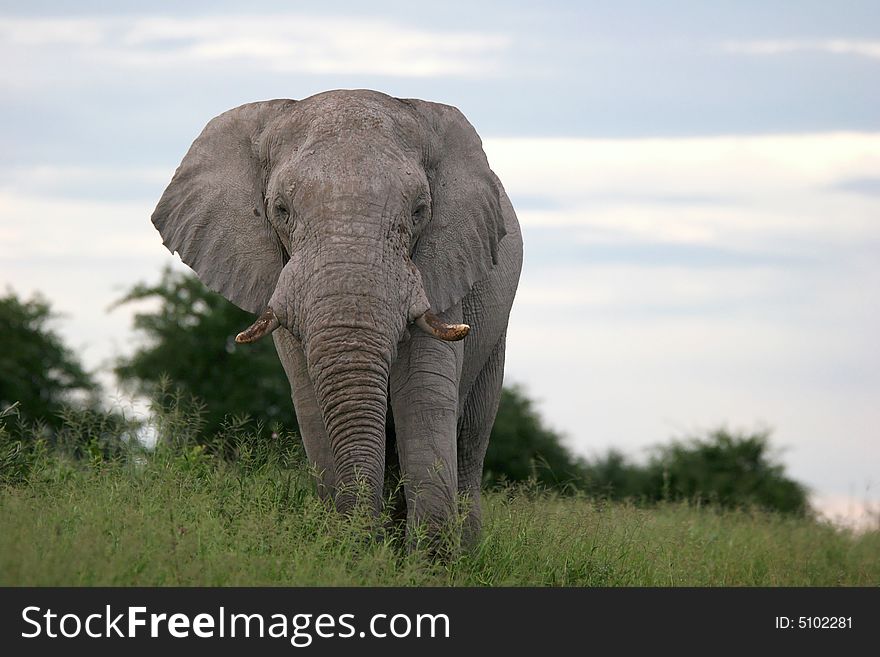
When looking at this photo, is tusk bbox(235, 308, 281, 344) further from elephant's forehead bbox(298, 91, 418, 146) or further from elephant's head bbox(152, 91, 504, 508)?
elephant's forehead bbox(298, 91, 418, 146)

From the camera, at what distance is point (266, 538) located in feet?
26.2

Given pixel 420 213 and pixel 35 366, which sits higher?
pixel 35 366

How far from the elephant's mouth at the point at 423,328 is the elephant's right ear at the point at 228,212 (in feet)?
2.14

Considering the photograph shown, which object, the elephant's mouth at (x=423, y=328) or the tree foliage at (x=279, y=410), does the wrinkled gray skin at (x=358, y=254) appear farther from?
the tree foliage at (x=279, y=410)

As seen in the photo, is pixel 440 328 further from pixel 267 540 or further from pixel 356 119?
pixel 267 540

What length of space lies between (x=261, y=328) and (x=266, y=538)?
1226 millimetres

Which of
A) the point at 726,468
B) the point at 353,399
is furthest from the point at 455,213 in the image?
the point at 726,468

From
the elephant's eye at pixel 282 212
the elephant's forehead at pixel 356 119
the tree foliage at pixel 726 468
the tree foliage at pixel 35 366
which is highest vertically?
the tree foliage at pixel 35 366

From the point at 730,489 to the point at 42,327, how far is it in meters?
15.3

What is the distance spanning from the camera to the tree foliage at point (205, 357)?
28.0 metres

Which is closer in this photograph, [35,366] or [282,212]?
[282,212]

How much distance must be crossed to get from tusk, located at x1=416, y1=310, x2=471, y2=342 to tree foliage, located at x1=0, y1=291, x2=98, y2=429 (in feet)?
65.9

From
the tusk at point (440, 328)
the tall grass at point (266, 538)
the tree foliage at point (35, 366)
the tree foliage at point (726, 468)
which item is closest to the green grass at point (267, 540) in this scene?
the tall grass at point (266, 538)

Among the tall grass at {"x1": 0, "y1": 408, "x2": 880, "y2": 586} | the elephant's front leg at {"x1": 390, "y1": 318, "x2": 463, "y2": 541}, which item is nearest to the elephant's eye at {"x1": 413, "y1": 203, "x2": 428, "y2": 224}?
the elephant's front leg at {"x1": 390, "y1": 318, "x2": 463, "y2": 541}
